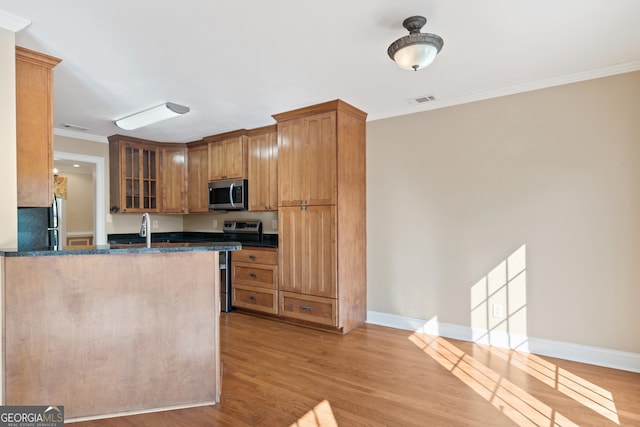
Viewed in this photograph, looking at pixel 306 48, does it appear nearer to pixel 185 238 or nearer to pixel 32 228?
pixel 32 228

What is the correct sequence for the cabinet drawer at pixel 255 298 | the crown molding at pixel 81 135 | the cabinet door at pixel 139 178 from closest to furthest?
the cabinet drawer at pixel 255 298 < the crown molding at pixel 81 135 < the cabinet door at pixel 139 178

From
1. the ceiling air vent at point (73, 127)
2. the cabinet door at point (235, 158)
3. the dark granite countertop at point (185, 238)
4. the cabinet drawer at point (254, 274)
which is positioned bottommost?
the cabinet drawer at point (254, 274)

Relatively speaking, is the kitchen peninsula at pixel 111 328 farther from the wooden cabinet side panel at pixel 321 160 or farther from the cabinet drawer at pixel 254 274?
the cabinet drawer at pixel 254 274

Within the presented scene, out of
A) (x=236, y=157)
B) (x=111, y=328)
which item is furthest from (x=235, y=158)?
(x=111, y=328)

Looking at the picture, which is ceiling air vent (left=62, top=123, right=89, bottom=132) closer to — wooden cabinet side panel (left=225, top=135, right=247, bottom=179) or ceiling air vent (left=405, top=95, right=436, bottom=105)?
wooden cabinet side panel (left=225, top=135, right=247, bottom=179)

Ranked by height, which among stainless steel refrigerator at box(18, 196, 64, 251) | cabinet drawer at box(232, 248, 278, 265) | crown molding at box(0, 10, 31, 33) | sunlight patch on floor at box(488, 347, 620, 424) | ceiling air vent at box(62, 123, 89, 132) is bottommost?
sunlight patch on floor at box(488, 347, 620, 424)

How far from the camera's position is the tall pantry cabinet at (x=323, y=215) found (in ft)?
11.4

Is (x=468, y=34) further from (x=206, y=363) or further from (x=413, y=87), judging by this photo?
(x=206, y=363)

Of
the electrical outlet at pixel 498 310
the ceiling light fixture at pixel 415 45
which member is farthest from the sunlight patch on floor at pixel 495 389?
the ceiling light fixture at pixel 415 45

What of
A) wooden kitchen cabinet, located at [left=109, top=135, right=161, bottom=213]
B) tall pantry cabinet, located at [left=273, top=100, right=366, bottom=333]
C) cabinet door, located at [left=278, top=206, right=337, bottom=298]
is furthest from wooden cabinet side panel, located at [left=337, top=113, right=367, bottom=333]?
wooden kitchen cabinet, located at [left=109, top=135, right=161, bottom=213]

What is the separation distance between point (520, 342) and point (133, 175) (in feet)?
16.8

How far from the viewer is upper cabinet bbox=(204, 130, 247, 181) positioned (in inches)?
179

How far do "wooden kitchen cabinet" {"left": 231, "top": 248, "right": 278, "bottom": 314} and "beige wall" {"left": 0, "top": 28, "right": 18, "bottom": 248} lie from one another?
2.39 meters

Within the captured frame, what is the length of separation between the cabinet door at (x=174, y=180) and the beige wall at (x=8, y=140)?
317 centimetres
